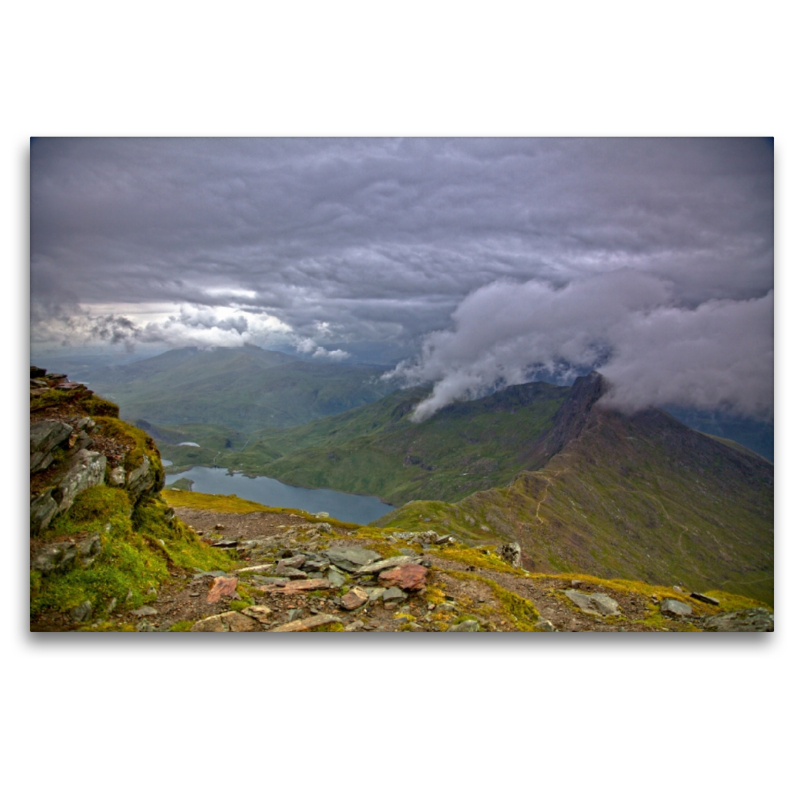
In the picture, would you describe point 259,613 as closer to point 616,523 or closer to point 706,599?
point 706,599

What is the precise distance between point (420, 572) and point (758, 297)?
12.0 meters

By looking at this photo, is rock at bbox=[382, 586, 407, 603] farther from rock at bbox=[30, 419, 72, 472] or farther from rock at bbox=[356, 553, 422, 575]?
rock at bbox=[30, 419, 72, 472]

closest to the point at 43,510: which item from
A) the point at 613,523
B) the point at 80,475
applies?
the point at 80,475

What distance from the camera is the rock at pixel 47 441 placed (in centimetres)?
1070

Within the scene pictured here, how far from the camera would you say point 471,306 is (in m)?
16.9

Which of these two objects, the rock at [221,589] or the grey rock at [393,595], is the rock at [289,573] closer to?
the rock at [221,589]

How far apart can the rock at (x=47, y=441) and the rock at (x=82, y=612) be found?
3411 mm

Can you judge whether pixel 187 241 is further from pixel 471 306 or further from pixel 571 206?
pixel 571 206

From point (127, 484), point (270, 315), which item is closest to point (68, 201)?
point (270, 315)

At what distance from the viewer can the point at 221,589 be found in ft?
33.3

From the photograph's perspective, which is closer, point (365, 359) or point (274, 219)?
point (274, 219)

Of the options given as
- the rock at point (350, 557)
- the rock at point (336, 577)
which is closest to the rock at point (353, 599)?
the rock at point (336, 577)

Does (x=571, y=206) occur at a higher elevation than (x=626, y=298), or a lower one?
higher
